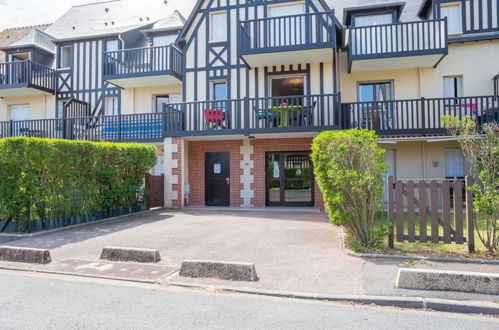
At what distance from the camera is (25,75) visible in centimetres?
1605

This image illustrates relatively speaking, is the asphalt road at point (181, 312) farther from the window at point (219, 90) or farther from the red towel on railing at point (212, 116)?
the window at point (219, 90)

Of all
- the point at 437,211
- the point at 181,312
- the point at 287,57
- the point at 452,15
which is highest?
the point at 452,15

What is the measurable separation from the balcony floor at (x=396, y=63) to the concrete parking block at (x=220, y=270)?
10070mm

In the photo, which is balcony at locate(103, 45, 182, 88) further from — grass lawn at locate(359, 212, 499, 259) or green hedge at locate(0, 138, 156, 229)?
grass lawn at locate(359, 212, 499, 259)

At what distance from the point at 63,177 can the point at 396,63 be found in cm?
1157

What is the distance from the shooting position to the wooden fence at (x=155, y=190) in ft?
40.8

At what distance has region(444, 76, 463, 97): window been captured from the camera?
42.8 ft

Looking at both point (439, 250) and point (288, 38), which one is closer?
point (439, 250)

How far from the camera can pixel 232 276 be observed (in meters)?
4.72

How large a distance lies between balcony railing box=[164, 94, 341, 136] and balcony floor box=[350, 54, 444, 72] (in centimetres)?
176

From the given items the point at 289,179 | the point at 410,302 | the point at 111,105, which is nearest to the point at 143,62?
the point at 111,105

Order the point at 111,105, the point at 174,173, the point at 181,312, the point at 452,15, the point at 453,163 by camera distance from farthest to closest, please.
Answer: the point at 111,105, the point at 452,15, the point at 453,163, the point at 174,173, the point at 181,312

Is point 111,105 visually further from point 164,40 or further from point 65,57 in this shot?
point 164,40

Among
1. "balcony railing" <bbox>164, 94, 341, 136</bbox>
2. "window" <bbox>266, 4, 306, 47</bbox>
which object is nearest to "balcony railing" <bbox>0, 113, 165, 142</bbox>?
"balcony railing" <bbox>164, 94, 341, 136</bbox>
